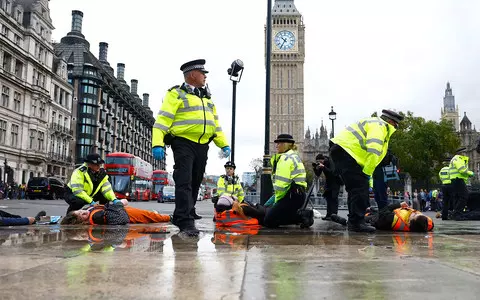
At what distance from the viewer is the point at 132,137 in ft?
259

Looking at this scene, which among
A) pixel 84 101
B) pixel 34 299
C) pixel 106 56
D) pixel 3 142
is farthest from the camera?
pixel 106 56

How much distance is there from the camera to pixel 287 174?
221 inches

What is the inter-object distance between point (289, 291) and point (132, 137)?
262 feet

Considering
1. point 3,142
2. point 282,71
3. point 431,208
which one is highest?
point 282,71

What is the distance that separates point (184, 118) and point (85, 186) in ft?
8.47

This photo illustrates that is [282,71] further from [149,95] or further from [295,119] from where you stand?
[149,95]

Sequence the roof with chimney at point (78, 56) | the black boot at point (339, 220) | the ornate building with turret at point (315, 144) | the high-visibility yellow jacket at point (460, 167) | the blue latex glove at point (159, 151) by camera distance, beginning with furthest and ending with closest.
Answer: the ornate building with turret at point (315, 144), the roof with chimney at point (78, 56), the high-visibility yellow jacket at point (460, 167), the black boot at point (339, 220), the blue latex glove at point (159, 151)

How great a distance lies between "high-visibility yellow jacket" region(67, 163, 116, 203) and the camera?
6.56 m

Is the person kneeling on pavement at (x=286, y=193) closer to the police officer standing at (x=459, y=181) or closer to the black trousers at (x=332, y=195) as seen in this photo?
the black trousers at (x=332, y=195)

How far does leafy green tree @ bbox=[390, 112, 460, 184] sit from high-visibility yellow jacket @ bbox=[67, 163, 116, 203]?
40872mm

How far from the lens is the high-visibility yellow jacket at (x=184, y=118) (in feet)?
16.6

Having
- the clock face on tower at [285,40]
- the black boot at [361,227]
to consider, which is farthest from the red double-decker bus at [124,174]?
the clock face on tower at [285,40]

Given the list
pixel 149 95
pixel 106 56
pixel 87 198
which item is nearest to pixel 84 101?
pixel 106 56

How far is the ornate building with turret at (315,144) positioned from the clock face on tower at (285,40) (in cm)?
3034
